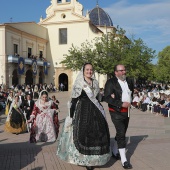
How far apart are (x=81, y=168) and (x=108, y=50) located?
2574 centimetres

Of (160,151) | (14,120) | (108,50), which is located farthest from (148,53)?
(160,151)

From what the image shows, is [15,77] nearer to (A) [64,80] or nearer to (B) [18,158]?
(A) [64,80]

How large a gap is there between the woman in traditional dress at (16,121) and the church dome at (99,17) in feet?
144

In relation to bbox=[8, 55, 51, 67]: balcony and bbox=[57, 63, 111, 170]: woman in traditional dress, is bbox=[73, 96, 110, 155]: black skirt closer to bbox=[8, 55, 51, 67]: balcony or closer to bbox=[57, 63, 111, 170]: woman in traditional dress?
bbox=[57, 63, 111, 170]: woman in traditional dress

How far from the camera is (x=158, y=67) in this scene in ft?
187

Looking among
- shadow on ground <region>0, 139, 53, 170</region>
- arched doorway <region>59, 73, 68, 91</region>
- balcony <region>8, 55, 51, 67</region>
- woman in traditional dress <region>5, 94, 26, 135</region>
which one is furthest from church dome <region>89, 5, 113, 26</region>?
shadow on ground <region>0, 139, 53, 170</region>

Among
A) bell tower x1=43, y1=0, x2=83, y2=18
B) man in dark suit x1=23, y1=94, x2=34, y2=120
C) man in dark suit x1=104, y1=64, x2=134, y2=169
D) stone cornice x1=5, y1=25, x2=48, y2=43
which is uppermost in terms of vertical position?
bell tower x1=43, y1=0, x2=83, y2=18

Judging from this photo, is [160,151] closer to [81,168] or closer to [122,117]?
[122,117]

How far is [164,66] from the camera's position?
181 feet

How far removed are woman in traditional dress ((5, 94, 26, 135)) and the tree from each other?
45828mm

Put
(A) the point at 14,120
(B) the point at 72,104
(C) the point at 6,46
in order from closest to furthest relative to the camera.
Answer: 1. (B) the point at 72,104
2. (A) the point at 14,120
3. (C) the point at 6,46

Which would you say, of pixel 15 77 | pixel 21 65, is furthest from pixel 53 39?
pixel 15 77

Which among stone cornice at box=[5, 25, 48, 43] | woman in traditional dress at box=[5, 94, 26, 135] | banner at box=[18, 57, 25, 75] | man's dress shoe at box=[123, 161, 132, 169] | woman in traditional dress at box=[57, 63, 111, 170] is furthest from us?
banner at box=[18, 57, 25, 75]

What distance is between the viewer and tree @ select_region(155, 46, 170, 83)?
5309cm
